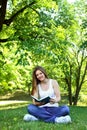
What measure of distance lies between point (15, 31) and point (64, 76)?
18.6m

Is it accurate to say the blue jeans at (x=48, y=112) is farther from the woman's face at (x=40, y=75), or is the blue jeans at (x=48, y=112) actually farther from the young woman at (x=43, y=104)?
the woman's face at (x=40, y=75)

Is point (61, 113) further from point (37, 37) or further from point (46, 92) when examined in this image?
point (37, 37)

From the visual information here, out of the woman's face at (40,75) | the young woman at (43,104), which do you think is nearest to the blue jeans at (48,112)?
the young woman at (43,104)

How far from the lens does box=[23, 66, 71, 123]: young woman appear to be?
33.1 feet

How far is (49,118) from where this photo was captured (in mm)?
10125

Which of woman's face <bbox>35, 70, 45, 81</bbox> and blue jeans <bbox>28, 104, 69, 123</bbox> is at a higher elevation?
woman's face <bbox>35, 70, 45, 81</bbox>

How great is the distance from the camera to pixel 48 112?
1020 centimetres

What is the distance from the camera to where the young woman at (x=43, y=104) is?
1008 cm

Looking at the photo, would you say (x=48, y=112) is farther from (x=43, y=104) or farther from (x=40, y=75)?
(x=40, y=75)

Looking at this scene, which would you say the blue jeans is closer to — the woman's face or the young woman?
the young woman

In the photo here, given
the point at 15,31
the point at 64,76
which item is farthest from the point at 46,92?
the point at 64,76

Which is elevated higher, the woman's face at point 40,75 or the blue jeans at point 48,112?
the woman's face at point 40,75

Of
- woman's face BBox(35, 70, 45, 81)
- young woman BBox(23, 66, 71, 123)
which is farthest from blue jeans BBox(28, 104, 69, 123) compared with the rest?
woman's face BBox(35, 70, 45, 81)

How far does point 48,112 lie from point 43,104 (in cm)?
33
